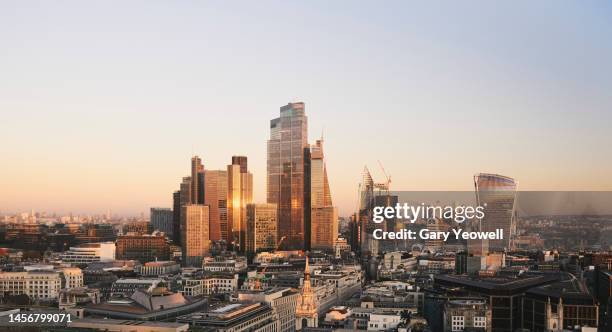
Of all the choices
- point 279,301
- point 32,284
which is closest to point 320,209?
point 32,284

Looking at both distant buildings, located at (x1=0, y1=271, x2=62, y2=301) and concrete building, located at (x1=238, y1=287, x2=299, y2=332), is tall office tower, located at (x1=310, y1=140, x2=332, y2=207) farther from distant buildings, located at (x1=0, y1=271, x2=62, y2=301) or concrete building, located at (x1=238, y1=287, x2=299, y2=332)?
concrete building, located at (x1=238, y1=287, x2=299, y2=332)

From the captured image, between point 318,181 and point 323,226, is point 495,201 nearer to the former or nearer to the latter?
point 323,226

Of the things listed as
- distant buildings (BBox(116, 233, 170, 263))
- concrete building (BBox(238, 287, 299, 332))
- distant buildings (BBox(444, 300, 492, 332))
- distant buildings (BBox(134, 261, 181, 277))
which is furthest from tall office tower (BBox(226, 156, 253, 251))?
distant buildings (BBox(444, 300, 492, 332))

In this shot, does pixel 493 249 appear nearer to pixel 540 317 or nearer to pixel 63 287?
pixel 540 317

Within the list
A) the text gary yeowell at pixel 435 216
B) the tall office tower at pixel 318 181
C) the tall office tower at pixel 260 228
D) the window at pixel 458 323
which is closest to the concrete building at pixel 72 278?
the text gary yeowell at pixel 435 216

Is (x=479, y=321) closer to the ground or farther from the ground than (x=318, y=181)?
closer to the ground

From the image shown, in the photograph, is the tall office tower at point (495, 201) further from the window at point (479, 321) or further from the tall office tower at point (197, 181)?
the tall office tower at point (197, 181)

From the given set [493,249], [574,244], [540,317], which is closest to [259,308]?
[540,317]
